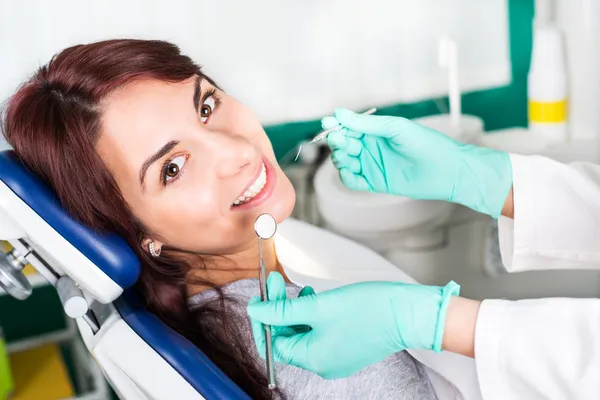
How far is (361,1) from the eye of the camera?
2.34m

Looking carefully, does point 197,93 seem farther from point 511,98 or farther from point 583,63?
point 511,98

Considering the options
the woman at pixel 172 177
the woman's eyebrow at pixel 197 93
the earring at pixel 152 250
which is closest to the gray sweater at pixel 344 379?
the woman at pixel 172 177

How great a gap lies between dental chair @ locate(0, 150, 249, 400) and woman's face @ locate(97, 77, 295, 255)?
0.14 meters

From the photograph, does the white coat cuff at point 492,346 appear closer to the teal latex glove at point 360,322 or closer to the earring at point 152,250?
the teal latex glove at point 360,322

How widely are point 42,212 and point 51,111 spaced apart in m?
0.22

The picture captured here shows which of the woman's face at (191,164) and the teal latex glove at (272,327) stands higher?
the woman's face at (191,164)

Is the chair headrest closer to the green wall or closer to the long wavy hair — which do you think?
the long wavy hair

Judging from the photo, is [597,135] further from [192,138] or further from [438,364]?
[192,138]

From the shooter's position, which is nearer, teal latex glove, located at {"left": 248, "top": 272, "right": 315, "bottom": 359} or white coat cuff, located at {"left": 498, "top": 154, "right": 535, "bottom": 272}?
teal latex glove, located at {"left": 248, "top": 272, "right": 315, "bottom": 359}

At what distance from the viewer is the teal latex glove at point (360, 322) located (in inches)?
40.1

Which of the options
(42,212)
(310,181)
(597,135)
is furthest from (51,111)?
(597,135)

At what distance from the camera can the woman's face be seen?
112cm

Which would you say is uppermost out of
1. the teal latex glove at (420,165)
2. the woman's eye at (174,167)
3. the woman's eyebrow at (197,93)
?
the woman's eyebrow at (197,93)

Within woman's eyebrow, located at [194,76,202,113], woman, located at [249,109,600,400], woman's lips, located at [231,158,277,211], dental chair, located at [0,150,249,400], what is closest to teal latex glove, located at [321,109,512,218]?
woman, located at [249,109,600,400]
